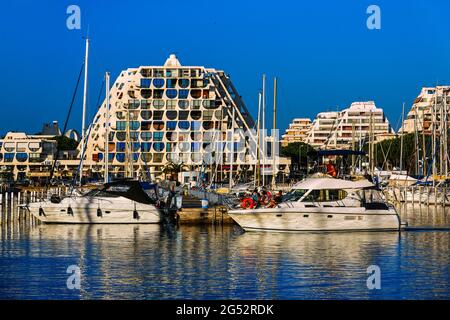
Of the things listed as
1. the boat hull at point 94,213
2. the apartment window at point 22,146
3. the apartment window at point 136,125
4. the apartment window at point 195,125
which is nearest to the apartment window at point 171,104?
the apartment window at point 195,125

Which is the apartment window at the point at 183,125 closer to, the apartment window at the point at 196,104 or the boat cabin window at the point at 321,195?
the apartment window at the point at 196,104

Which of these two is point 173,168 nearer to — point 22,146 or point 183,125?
point 183,125

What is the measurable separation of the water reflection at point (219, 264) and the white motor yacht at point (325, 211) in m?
0.68

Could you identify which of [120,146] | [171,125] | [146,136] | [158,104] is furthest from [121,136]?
[171,125]

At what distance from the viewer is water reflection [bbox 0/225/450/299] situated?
100 feet

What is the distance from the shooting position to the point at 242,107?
180 meters

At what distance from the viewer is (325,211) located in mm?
49625

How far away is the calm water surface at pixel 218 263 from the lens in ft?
100

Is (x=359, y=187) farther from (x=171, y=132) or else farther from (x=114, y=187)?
(x=171, y=132)

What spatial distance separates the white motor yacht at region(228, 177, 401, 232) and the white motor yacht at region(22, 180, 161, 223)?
1044 centimetres

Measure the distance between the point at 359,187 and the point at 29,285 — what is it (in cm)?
2274
